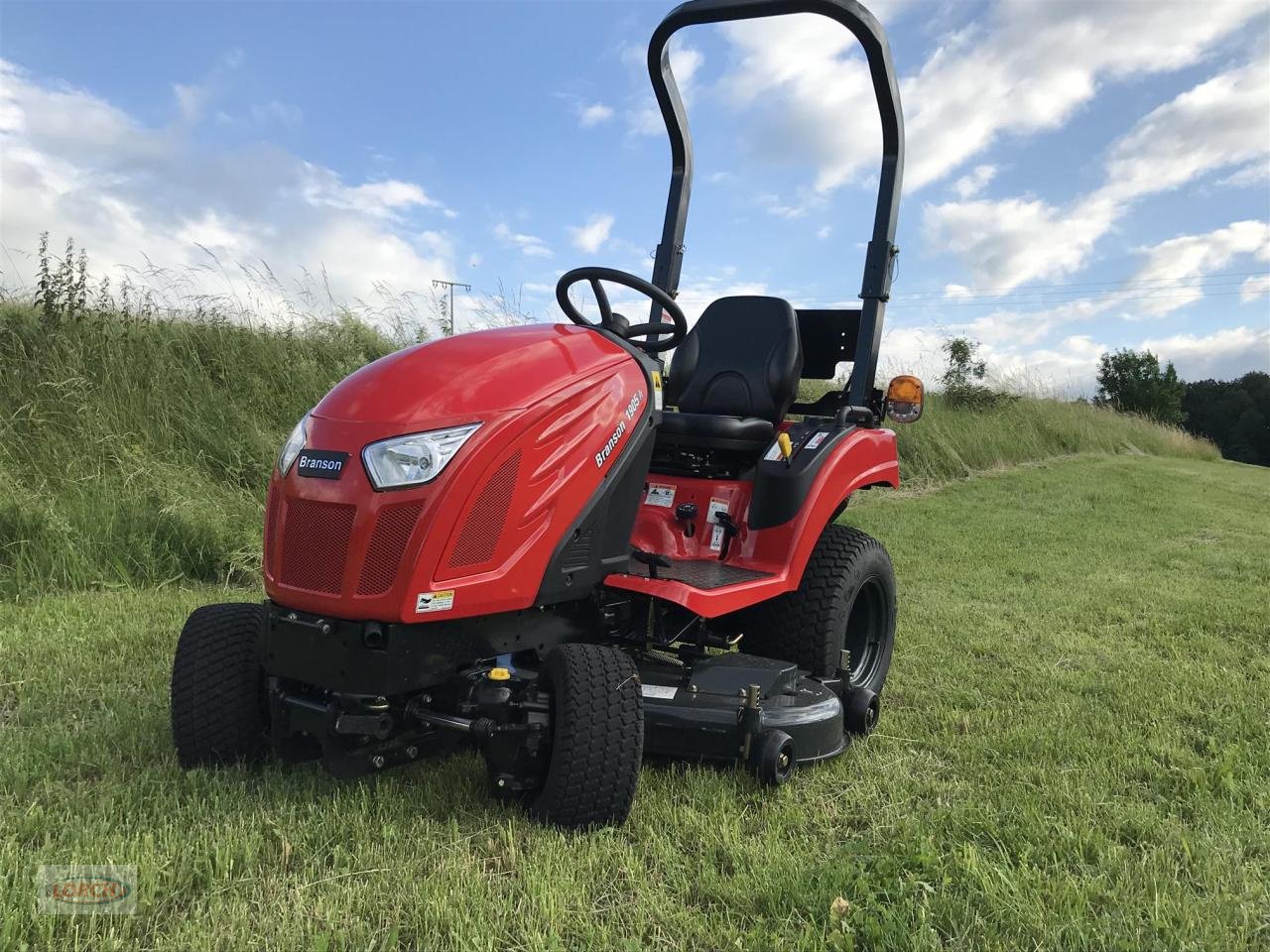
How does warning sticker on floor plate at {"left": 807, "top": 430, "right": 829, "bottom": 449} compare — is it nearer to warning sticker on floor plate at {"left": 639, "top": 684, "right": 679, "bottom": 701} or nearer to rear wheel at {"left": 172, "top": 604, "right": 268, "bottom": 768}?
warning sticker on floor plate at {"left": 639, "top": 684, "right": 679, "bottom": 701}

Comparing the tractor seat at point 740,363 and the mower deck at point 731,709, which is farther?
the tractor seat at point 740,363

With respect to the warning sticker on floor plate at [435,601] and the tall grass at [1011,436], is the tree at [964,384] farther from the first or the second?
the warning sticker on floor plate at [435,601]

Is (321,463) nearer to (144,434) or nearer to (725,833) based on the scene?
(725,833)

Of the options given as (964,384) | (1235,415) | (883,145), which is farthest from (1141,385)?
(883,145)

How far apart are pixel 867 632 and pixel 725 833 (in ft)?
Result: 5.02

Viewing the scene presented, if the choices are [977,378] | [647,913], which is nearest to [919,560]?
[647,913]

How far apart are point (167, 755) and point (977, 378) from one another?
12.8 metres

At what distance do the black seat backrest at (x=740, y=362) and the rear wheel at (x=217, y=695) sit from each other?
1801 mm

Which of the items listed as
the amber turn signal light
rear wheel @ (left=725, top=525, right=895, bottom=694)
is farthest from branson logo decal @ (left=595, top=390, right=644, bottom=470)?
the amber turn signal light

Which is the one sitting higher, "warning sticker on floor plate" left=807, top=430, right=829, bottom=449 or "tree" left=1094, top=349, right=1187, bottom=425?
"tree" left=1094, top=349, right=1187, bottom=425

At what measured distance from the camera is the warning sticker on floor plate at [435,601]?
1.98m

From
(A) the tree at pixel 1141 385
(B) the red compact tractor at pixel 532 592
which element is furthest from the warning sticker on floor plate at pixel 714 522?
(A) the tree at pixel 1141 385

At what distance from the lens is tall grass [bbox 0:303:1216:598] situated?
14.4 ft

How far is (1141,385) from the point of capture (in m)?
39.8
